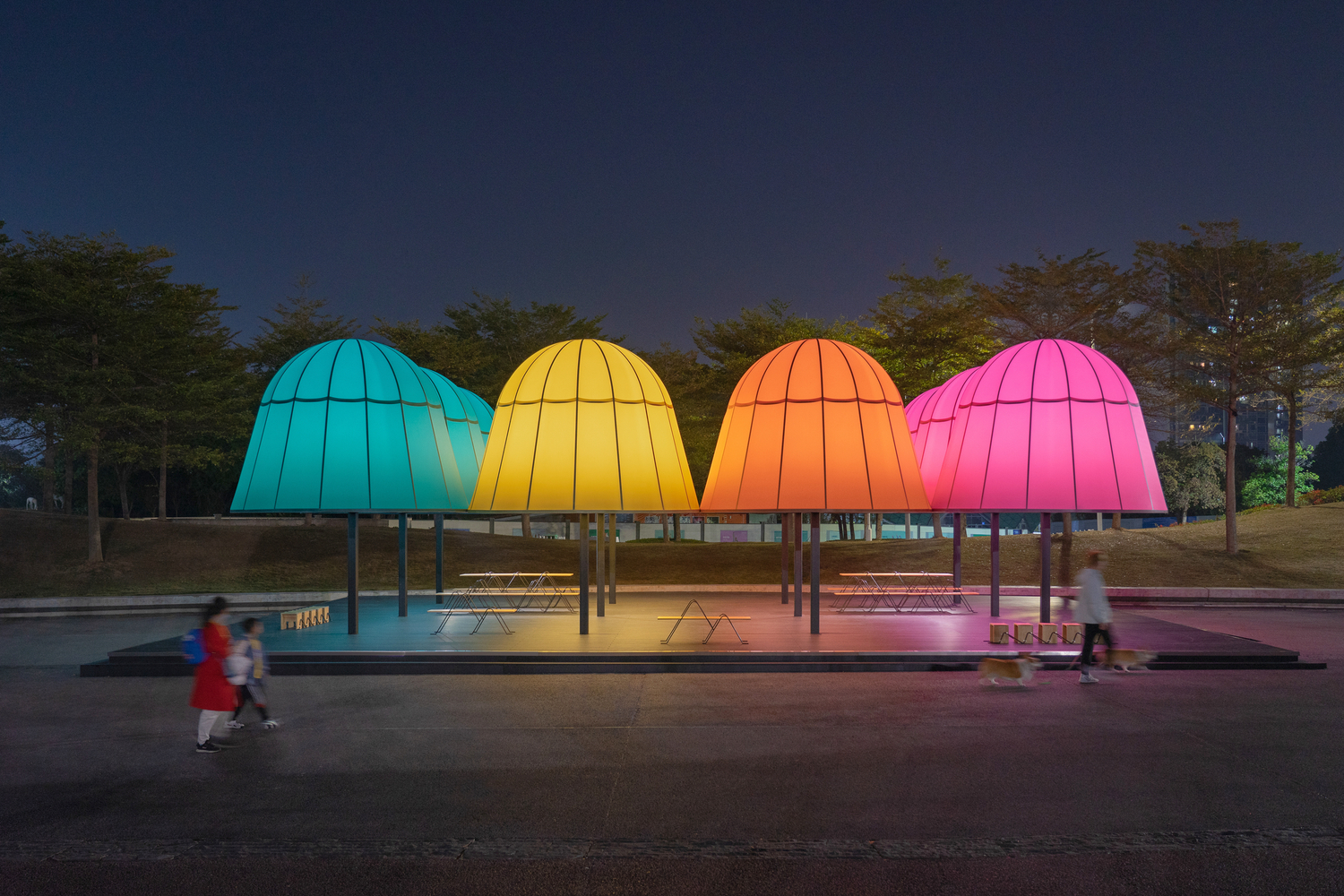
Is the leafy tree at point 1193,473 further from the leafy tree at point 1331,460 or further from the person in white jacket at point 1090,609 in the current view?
the person in white jacket at point 1090,609

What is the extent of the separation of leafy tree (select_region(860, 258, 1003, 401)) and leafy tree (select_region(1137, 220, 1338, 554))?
6.48 metres

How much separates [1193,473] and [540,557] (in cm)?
3305

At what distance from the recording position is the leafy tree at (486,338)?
36.2 meters

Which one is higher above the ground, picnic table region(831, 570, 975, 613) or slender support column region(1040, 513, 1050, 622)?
slender support column region(1040, 513, 1050, 622)

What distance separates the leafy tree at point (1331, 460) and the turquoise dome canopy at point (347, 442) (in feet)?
234

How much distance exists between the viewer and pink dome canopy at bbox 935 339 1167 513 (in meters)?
15.4

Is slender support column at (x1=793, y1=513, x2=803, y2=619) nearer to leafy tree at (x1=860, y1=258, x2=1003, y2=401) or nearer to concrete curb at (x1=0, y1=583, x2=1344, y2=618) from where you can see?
concrete curb at (x1=0, y1=583, x2=1344, y2=618)

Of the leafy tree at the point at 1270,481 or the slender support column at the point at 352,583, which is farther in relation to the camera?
the leafy tree at the point at 1270,481

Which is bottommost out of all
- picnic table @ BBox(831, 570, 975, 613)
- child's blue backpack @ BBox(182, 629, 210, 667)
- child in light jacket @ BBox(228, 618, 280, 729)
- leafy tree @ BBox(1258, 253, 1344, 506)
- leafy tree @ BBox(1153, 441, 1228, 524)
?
picnic table @ BBox(831, 570, 975, 613)

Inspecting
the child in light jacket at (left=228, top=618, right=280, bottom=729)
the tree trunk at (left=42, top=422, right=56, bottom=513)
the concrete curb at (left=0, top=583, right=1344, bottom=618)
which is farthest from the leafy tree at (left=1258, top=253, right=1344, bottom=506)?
the tree trunk at (left=42, top=422, right=56, bottom=513)

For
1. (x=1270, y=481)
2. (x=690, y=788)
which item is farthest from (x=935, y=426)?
(x=1270, y=481)

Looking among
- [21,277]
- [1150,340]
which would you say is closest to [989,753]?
[1150,340]

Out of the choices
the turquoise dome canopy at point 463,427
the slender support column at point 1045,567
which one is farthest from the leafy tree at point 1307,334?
the turquoise dome canopy at point 463,427

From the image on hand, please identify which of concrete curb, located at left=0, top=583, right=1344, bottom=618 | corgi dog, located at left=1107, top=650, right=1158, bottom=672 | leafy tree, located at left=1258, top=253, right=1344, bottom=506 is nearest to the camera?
corgi dog, located at left=1107, top=650, right=1158, bottom=672
